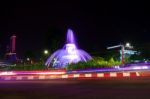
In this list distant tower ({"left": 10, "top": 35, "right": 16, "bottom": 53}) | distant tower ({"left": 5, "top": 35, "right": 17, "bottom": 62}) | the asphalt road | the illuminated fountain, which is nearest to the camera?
the asphalt road

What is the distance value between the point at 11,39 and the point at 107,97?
13843 centimetres

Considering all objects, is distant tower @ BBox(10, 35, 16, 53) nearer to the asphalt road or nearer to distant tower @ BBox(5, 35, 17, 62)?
distant tower @ BBox(5, 35, 17, 62)

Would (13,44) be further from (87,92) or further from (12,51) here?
(87,92)

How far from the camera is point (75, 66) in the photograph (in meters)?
48.8

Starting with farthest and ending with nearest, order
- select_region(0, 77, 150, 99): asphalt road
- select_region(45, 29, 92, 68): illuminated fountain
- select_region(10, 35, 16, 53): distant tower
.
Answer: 1. select_region(10, 35, 16, 53): distant tower
2. select_region(45, 29, 92, 68): illuminated fountain
3. select_region(0, 77, 150, 99): asphalt road

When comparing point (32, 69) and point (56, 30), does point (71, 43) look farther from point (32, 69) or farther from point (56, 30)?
point (56, 30)

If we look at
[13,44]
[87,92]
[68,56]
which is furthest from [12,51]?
[87,92]

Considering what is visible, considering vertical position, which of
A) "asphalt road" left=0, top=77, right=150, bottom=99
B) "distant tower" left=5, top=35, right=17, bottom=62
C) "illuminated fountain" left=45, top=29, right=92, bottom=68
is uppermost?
"distant tower" left=5, top=35, right=17, bottom=62

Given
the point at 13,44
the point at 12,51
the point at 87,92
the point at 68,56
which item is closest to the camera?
the point at 87,92

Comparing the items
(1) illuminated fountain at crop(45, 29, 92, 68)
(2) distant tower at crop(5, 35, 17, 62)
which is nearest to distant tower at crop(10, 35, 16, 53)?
(2) distant tower at crop(5, 35, 17, 62)

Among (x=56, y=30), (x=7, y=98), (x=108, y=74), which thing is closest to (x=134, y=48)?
(x=56, y=30)

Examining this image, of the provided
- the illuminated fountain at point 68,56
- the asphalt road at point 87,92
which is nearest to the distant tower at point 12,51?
the illuminated fountain at point 68,56

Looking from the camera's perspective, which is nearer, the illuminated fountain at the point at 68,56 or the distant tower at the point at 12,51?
the illuminated fountain at the point at 68,56

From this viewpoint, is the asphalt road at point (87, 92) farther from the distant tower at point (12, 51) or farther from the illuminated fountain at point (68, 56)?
the distant tower at point (12, 51)
